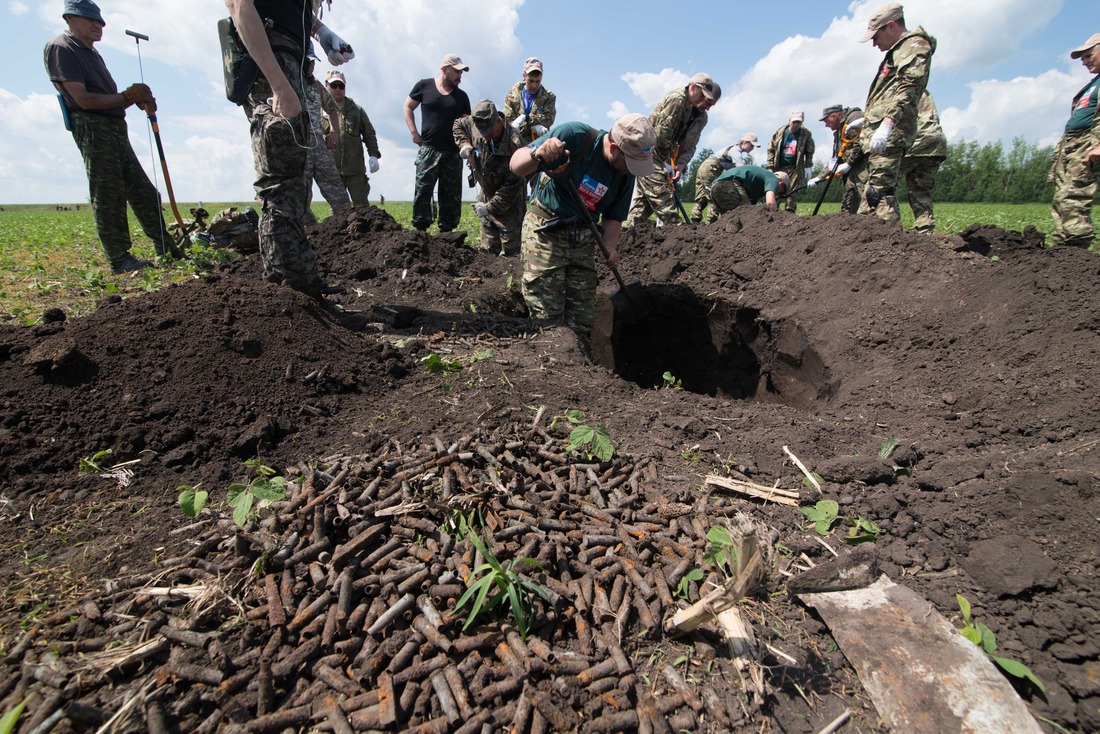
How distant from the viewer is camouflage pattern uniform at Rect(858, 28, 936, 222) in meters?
6.81

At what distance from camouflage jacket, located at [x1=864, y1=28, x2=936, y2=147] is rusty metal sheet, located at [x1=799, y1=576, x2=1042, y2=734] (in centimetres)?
A: 704

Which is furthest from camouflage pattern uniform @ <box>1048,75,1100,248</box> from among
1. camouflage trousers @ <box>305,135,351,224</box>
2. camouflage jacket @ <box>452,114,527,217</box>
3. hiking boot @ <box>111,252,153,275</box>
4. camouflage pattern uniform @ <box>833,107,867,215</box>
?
hiking boot @ <box>111,252,153,275</box>

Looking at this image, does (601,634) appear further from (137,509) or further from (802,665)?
(137,509)

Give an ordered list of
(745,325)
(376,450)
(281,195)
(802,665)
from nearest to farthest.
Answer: (802,665)
(376,450)
(281,195)
(745,325)

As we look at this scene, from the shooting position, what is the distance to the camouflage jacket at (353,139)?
10.3 meters

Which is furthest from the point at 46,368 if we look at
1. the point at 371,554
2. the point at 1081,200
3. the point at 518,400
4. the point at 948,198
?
the point at 948,198

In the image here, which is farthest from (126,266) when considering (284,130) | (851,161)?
Answer: (851,161)

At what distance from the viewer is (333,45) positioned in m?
4.62

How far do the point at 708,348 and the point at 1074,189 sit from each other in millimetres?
5134

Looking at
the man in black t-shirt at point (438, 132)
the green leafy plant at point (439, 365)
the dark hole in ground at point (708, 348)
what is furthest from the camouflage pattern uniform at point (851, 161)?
the green leafy plant at point (439, 365)

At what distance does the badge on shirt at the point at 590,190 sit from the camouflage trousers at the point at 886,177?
4320 millimetres

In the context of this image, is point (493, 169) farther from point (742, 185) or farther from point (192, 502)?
point (192, 502)

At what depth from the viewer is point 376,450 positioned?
309 cm

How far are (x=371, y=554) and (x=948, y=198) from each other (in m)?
72.3
